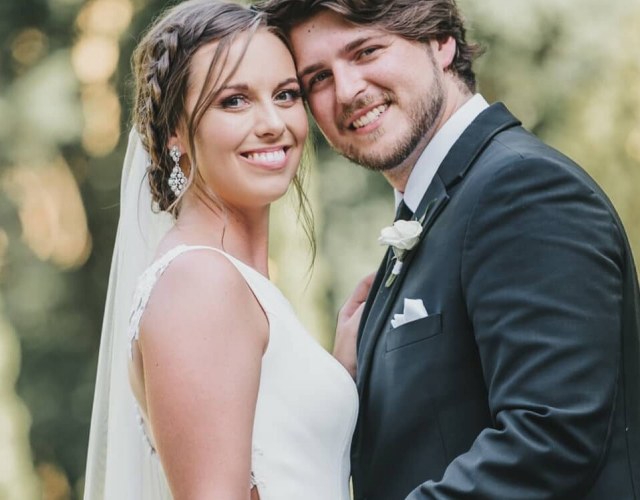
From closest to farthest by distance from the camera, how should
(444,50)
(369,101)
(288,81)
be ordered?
(288,81)
(369,101)
(444,50)

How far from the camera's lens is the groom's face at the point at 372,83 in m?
2.92

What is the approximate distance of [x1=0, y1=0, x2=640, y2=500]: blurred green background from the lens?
19.5 feet

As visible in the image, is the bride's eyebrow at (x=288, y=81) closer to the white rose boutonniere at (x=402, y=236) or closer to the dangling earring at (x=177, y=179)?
the dangling earring at (x=177, y=179)

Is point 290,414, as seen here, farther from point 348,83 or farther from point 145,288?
point 348,83

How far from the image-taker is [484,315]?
7.45ft

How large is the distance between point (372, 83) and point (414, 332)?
0.83 metres

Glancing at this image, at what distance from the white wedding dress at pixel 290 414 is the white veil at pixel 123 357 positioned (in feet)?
0.32

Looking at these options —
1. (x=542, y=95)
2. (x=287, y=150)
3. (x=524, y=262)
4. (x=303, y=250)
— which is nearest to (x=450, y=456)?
(x=524, y=262)

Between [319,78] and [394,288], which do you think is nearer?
[394,288]

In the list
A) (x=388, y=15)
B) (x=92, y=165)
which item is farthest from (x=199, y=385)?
(x=92, y=165)

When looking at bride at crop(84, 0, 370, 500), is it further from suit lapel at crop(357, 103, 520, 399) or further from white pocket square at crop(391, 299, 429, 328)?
white pocket square at crop(391, 299, 429, 328)

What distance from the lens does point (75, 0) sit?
6242 mm

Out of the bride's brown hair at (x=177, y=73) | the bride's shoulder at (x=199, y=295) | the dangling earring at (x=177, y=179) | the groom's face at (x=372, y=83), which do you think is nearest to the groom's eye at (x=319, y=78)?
the groom's face at (x=372, y=83)

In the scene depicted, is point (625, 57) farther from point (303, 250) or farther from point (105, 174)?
point (105, 174)
